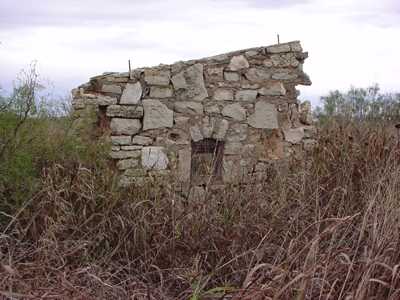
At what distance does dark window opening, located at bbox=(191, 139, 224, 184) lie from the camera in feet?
23.2

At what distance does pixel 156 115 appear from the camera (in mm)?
6906

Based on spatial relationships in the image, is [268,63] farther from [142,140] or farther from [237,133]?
[142,140]

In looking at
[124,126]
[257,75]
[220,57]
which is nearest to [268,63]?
[257,75]

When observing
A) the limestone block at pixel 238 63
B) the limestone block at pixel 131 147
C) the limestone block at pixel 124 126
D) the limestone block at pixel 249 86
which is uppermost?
the limestone block at pixel 238 63

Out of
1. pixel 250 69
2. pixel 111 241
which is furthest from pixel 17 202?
pixel 250 69

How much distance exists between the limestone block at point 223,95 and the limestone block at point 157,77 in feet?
2.08

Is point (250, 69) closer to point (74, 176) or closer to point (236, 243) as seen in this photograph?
point (74, 176)

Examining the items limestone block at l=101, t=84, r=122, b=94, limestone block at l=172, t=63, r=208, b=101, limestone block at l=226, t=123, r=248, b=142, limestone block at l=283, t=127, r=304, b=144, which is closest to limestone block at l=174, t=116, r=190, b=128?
limestone block at l=172, t=63, r=208, b=101

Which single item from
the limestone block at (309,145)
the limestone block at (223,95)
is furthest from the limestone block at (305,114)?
the limestone block at (223,95)

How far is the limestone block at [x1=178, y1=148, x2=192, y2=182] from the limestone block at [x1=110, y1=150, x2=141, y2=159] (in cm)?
53

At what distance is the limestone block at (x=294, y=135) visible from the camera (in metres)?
7.66

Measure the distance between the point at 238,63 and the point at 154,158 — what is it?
160 cm

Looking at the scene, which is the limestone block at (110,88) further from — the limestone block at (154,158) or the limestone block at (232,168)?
the limestone block at (232,168)

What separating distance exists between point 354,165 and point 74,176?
118 inches
